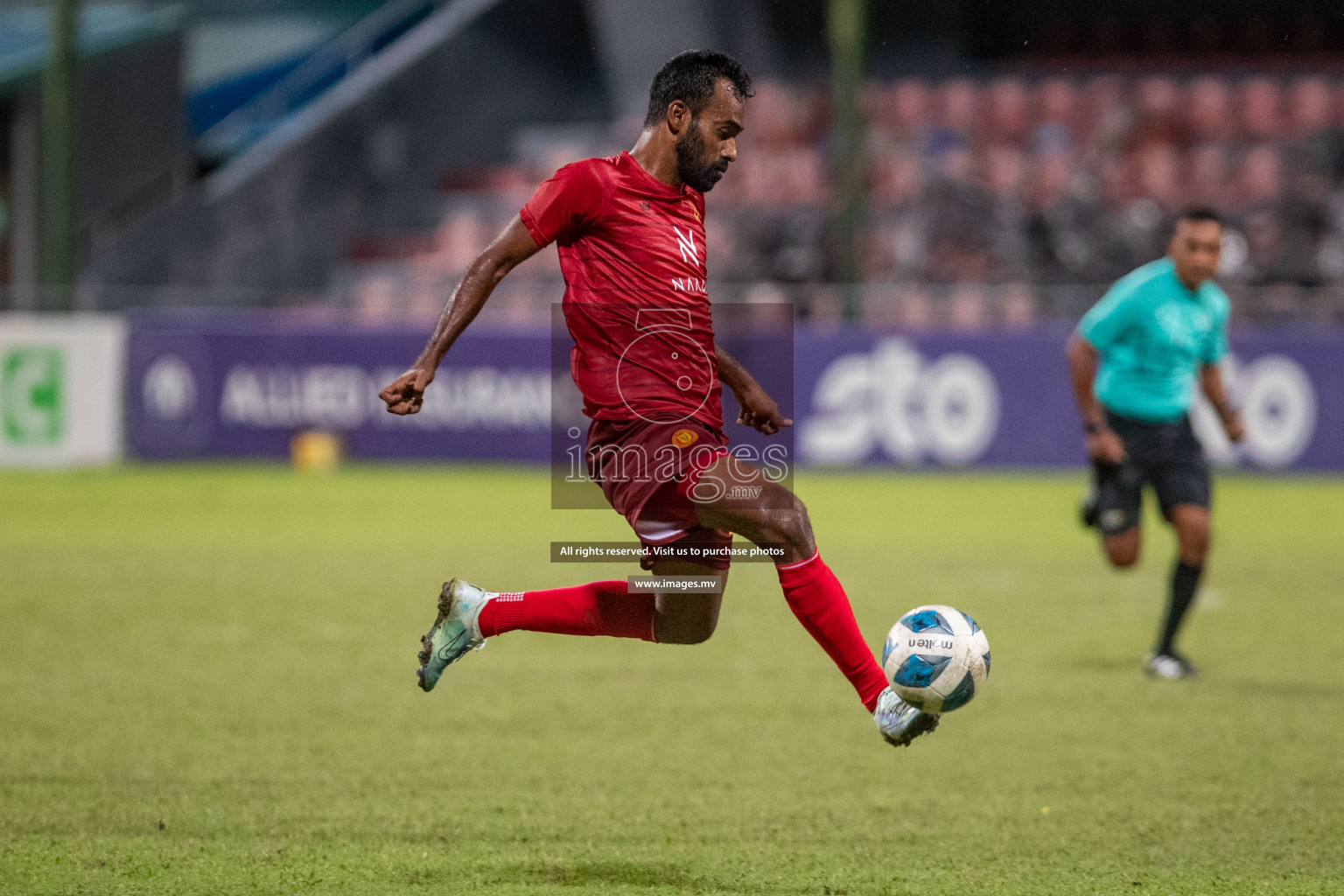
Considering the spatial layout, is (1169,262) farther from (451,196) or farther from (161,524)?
(451,196)

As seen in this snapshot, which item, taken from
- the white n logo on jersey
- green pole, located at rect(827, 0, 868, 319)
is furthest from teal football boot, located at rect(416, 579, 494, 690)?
green pole, located at rect(827, 0, 868, 319)

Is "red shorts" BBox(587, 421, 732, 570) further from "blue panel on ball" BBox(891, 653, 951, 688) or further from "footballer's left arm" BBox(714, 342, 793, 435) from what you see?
"blue panel on ball" BBox(891, 653, 951, 688)

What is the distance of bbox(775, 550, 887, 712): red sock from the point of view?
4.78 metres

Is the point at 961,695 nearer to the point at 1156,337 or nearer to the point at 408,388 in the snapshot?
the point at 408,388

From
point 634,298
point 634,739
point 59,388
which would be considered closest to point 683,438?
point 634,298

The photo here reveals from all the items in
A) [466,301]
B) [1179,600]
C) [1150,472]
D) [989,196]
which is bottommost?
[1179,600]

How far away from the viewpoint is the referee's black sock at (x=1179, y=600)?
26.2ft

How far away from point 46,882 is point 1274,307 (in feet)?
49.1

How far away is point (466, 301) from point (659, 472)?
0.71m

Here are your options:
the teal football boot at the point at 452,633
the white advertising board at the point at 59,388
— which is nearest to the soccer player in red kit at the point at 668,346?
the teal football boot at the point at 452,633

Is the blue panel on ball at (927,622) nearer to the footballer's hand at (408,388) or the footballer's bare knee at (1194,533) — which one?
the footballer's hand at (408,388)

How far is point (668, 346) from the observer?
192 inches

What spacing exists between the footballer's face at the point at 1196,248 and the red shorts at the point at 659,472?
12.9 feet

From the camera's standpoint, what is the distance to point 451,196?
84.5ft
